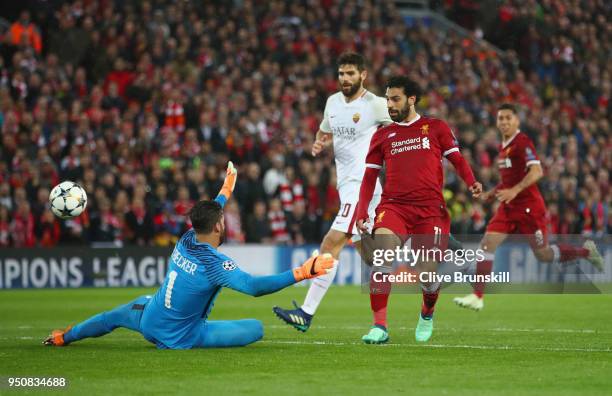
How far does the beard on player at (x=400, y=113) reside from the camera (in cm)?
1047

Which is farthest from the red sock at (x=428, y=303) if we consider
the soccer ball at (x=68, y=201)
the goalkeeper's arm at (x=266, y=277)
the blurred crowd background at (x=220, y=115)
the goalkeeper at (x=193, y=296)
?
the blurred crowd background at (x=220, y=115)

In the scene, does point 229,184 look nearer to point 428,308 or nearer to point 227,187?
point 227,187

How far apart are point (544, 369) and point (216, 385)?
256 centimetres

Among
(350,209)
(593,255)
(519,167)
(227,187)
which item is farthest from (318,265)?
(593,255)

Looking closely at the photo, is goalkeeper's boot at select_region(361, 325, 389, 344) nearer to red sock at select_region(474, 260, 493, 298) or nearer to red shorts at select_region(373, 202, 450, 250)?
red shorts at select_region(373, 202, 450, 250)

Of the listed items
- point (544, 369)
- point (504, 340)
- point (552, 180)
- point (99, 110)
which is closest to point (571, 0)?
point (552, 180)

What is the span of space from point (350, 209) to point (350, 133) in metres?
0.86

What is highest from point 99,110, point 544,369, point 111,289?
point 99,110

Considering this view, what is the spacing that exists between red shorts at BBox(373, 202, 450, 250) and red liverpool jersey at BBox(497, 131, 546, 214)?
13.2 feet

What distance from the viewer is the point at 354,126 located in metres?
11.9

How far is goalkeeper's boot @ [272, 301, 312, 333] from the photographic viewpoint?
35.0 ft

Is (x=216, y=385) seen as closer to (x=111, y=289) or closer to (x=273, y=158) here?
(x=111, y=289)

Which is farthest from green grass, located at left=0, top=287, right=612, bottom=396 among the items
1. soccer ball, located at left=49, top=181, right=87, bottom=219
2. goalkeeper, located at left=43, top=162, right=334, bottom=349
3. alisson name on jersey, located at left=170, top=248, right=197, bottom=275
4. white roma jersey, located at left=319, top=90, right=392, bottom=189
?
white roma jersey, located at left=319, top=90, right=392, bottom=189

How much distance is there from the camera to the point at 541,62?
105ft
